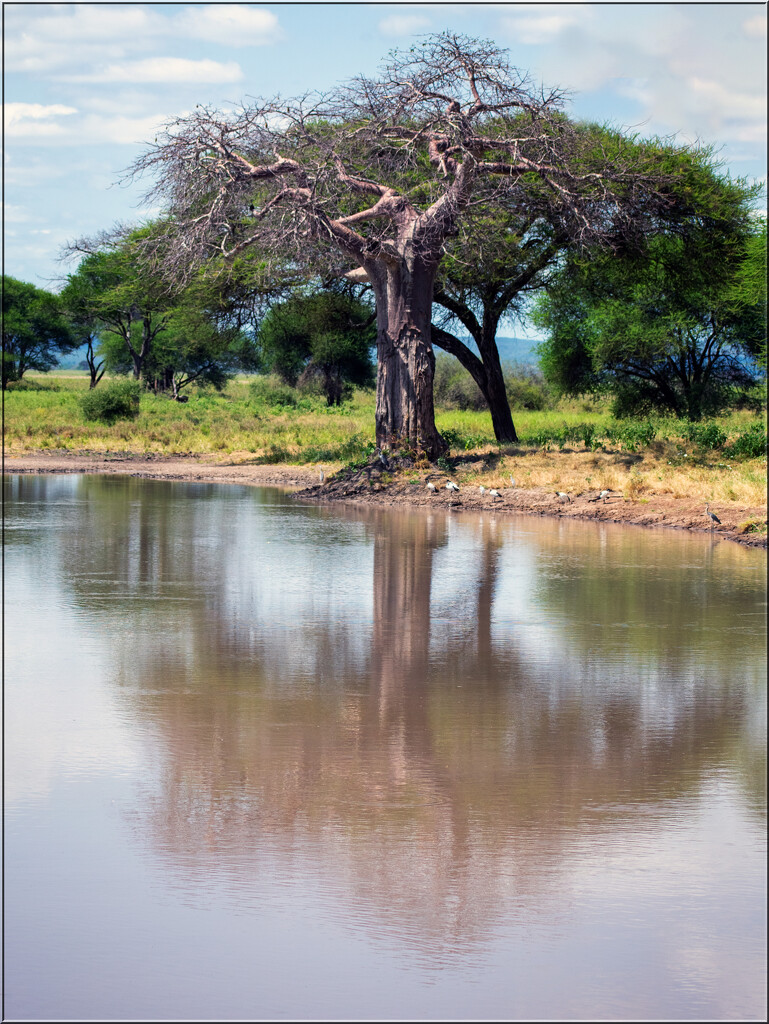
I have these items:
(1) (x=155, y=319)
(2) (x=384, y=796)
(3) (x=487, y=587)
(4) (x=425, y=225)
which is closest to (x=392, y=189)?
(4) (x=425, y=225)

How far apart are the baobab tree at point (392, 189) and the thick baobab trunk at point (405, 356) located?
0.03 meters

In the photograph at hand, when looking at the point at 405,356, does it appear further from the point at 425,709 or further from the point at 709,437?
the point at 425,709

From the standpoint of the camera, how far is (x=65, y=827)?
16.2ft

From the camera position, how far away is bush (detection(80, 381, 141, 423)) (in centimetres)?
3584

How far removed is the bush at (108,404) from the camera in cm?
3584

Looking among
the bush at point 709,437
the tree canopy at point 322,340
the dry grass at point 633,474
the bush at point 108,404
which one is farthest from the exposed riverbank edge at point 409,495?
the bush at point 108,404

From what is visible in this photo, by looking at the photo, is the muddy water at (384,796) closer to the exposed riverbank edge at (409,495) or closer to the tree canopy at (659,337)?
the exposed riverbank edge at (409,495)

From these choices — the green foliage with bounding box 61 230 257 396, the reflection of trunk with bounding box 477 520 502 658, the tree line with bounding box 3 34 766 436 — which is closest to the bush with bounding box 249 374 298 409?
the green foliage with bounding box 61 230 257 396

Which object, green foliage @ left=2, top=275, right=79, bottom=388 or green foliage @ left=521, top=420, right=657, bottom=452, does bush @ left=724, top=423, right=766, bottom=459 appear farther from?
green foliage @ left=2, top=275, right=79, bottom=388

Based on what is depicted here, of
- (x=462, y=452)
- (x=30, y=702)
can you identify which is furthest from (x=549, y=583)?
(x=462, y=452)

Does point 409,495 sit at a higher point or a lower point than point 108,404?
lower

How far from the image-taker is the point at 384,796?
17.6 feet

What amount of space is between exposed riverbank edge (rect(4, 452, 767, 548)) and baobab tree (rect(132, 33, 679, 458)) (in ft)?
7.63

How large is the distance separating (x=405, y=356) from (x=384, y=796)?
17852 mm
